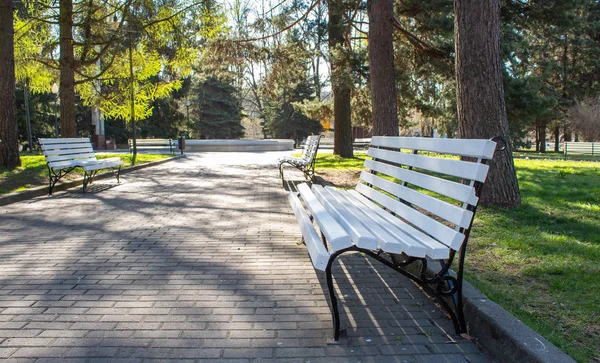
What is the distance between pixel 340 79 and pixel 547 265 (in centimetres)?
1240

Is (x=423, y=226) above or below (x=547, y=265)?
above

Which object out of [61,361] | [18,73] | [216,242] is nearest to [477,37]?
[216,242]

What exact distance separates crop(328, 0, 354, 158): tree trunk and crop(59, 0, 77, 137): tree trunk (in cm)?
795

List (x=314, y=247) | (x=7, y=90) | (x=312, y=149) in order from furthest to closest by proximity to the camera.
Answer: (x=7, y=90) → (x=312, y=149) → (x=314, y=247)

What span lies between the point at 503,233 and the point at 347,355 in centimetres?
297

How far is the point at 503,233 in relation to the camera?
4887 mm

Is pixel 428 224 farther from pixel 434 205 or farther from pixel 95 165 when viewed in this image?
pixel 95 165

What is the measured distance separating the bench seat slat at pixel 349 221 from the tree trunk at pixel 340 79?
36.2 feet

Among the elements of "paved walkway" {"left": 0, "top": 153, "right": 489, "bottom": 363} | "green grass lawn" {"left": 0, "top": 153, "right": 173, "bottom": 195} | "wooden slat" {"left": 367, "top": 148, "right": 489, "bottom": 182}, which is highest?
"wooden slat" {"left": 367, "top": 148, "right": 489, "bottom": 182}

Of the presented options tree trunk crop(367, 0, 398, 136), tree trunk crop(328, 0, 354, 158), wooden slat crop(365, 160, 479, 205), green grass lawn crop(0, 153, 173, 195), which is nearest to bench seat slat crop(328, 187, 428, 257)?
wooden slat crop(365, 160, 479, 205)

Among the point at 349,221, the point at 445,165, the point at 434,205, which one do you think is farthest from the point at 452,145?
the point at 349,221

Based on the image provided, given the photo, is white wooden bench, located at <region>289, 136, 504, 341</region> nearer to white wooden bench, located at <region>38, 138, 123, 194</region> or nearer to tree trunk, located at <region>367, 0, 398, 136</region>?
tree trunk, located at <region>367, 0, 398, 136</region>

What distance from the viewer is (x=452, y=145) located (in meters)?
3.34

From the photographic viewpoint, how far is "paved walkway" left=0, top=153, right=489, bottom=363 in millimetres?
2674
